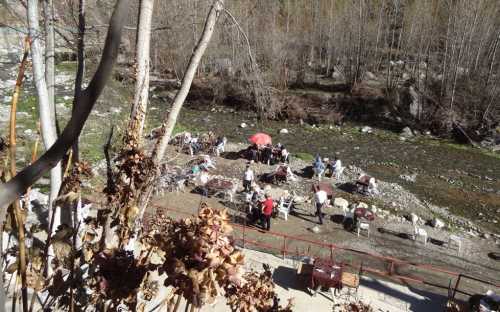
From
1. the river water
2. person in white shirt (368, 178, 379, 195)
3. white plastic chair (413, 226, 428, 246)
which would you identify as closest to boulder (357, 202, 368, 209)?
person in white shirt (368, 178, 379, 195)

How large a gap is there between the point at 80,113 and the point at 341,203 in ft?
40.1

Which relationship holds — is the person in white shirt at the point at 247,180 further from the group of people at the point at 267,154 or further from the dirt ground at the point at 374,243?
the group of people at the point at 267,154

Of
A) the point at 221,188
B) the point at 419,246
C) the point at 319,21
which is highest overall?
the point at 319,21

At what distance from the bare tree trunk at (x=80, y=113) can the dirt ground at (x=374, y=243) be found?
8065 millimetres

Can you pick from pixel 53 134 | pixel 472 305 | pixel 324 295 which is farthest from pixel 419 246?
pixel 53 134

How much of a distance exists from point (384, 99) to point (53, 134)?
79.5ft

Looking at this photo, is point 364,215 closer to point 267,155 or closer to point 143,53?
point 267,155

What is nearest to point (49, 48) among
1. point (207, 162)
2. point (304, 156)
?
point (207, 162)

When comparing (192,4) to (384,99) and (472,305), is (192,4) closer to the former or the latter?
(472,305)

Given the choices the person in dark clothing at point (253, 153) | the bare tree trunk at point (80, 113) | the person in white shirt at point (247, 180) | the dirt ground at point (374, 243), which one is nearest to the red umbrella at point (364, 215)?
the dirt ground at point (374, 243)

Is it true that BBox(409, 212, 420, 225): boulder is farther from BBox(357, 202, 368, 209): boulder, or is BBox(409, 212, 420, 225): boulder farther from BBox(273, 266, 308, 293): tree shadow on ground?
BBox(273, 266, 308, 293): tree shadow on ground

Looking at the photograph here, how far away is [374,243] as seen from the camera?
35.1ft

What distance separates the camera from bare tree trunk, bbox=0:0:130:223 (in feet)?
3.32

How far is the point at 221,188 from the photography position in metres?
12.4
